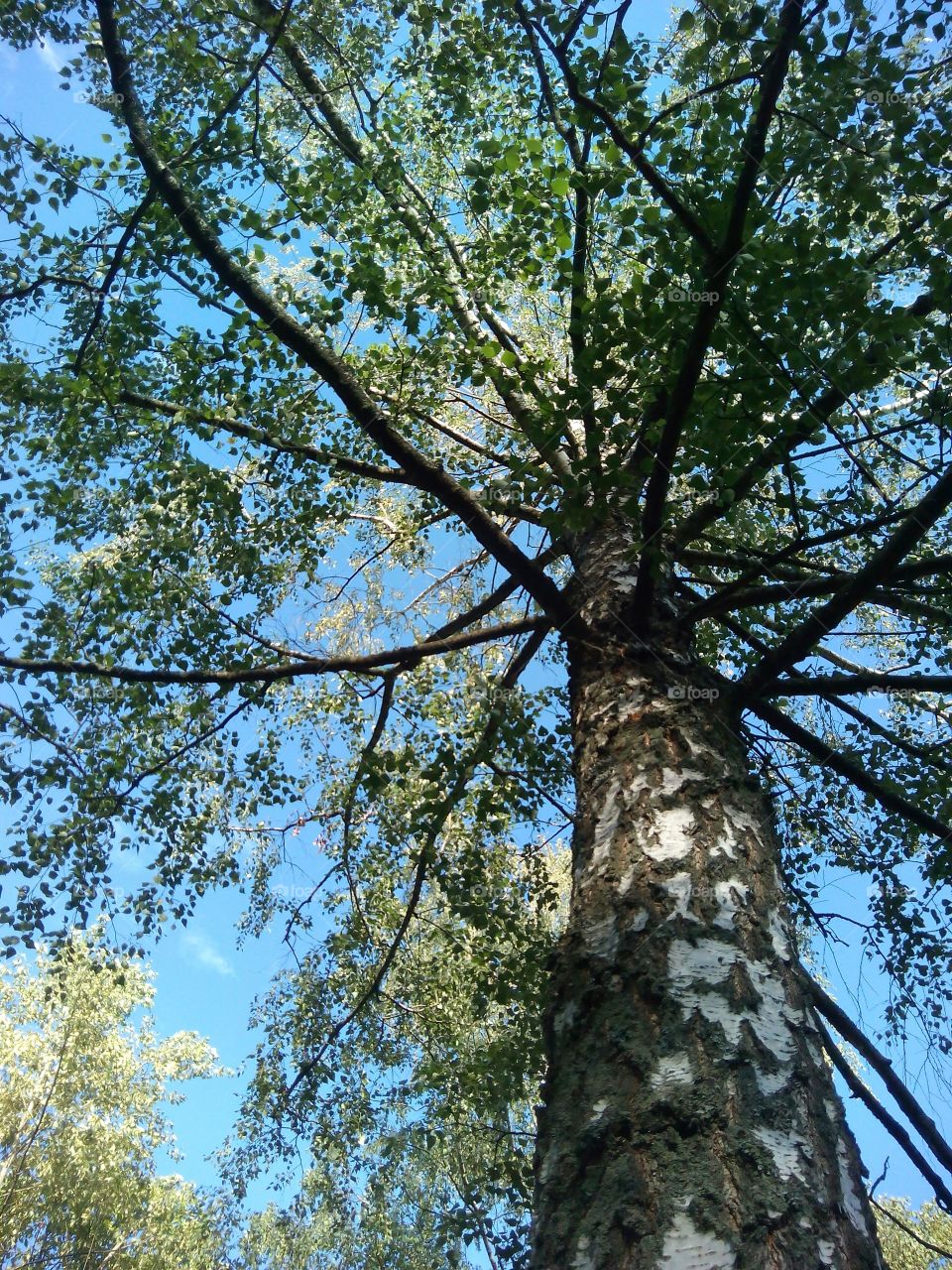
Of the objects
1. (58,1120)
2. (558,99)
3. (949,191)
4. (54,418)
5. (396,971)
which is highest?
(558,99)

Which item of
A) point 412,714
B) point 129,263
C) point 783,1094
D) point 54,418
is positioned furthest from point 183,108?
point 783,1094

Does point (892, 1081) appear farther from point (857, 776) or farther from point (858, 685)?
point (858, 685)

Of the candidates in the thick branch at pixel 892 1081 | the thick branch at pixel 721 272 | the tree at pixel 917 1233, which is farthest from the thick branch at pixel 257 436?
the tree at pixel 917 1233

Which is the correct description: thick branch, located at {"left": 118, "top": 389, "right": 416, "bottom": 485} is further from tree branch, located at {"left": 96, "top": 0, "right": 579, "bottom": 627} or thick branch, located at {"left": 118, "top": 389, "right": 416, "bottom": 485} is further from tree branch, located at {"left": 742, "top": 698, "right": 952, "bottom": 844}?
tree branch, located at {"left": 742, "top": 698, "right": 952, "bottom": 844}

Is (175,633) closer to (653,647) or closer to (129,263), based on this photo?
(129,263)

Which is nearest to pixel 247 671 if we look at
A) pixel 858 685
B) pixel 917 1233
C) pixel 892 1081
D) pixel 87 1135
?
pixel 858 685

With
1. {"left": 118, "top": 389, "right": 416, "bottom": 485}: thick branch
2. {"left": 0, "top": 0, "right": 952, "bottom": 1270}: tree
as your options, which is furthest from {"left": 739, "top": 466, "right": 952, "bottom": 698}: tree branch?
{"left": 118, "top": 389, "right": 416, "bottom": 485}: thick branch

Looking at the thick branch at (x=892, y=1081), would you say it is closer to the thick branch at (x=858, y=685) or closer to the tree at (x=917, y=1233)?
the thick branch at (x=858, y=685)

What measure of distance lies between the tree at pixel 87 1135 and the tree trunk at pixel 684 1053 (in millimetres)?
13374

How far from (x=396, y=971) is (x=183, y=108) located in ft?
19.3

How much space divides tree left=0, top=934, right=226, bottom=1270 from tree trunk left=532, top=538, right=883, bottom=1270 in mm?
13374

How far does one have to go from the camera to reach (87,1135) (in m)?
15.7

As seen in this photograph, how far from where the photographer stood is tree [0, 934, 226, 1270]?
1477 cm

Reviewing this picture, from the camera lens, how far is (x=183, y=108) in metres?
4.87
